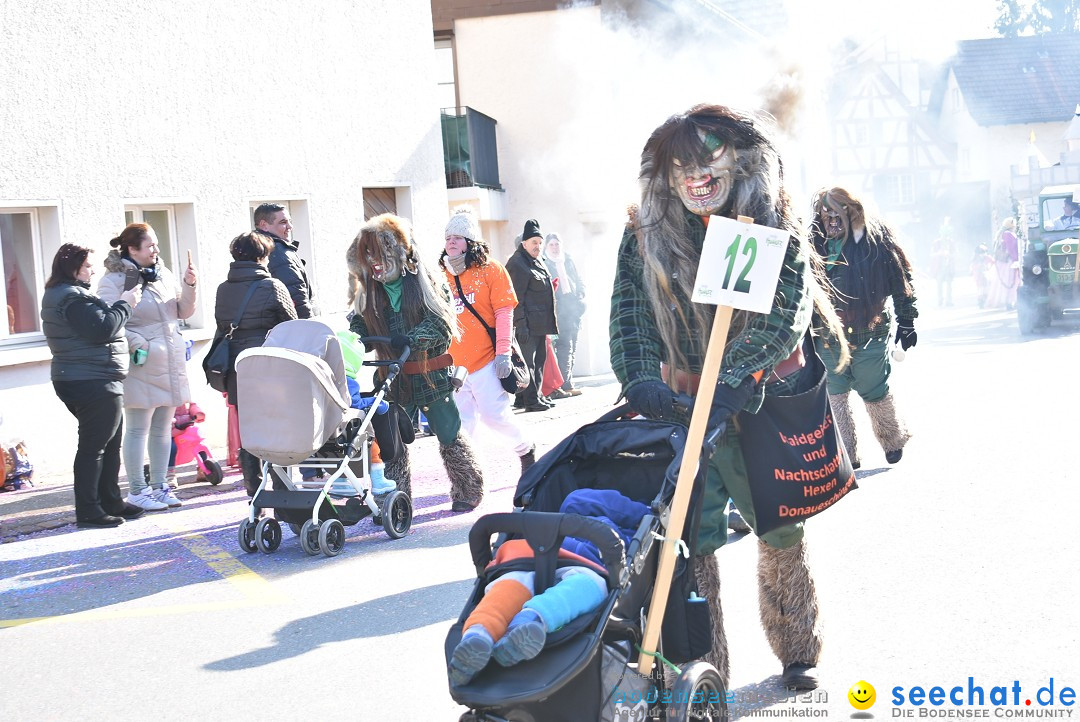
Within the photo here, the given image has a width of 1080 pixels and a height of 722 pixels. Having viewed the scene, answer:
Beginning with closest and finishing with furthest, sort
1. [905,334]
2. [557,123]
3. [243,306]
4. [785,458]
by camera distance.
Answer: [785,458], [243,306], [905,334], [557,123]

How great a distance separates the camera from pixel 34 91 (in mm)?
10195

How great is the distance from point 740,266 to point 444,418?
4.59 metres

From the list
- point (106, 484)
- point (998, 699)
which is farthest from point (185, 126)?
point (998, 699)

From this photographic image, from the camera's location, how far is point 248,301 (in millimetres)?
8461

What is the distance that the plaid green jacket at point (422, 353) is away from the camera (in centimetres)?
801

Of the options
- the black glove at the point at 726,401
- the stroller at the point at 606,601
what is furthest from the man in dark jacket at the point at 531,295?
the black glove at the point at 726,401

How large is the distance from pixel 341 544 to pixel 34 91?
5278 mm

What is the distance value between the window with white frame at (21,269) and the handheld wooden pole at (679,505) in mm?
8279

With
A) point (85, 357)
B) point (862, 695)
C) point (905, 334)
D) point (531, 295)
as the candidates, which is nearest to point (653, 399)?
point (862, 695)

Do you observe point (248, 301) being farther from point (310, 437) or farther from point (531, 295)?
point (531, 295)

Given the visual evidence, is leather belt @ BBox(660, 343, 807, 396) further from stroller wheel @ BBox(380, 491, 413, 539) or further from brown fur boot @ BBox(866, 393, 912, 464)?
brown fur boot @ BBox(866, 393, 912, 464)

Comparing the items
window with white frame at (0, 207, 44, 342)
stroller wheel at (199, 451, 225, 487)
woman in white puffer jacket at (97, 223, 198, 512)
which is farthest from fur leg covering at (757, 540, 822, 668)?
window with white frame at (0, 207, 44, 342)

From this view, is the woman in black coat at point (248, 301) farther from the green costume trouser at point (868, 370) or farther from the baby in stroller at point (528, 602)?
the baby in stroller at point (528, 602)

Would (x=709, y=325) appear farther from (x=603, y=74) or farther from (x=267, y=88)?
(x=603, y=74)
